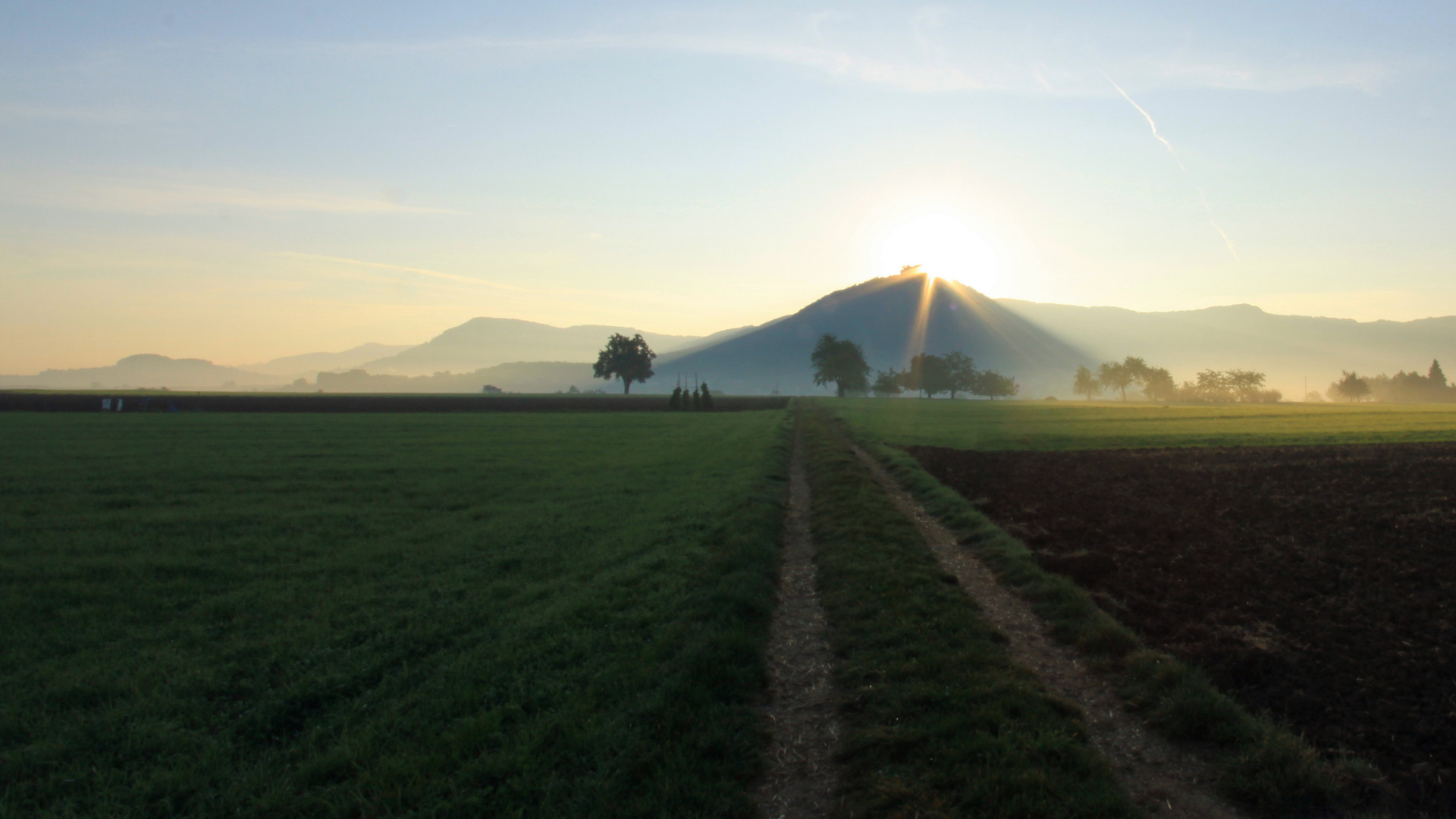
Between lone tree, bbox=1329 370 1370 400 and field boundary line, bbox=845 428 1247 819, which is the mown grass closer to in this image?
field boundary line, bbox=845 428 1247 819

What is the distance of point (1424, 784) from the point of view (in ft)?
17.3

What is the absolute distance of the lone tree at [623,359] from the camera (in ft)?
497

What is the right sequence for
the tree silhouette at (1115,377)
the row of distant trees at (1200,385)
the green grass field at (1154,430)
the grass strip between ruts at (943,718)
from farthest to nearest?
1. the tree silhouette at (1115,377)
2. the row of distant trees at (1200,385)
3. the green grass field at (1154,430)
4. the grass strip between ruts at (943,718)

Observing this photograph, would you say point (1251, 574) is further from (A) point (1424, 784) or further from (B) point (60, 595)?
(B) point (60, 595)

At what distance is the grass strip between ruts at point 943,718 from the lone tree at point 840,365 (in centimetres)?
15964

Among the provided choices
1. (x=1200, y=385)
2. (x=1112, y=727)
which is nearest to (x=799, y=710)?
(x=1112, y=727)

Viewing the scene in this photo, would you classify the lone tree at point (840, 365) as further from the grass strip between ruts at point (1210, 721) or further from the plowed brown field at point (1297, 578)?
the grass strip between ruts at point (1210, 721)

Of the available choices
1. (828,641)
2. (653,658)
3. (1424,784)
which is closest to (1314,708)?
(1424,784)

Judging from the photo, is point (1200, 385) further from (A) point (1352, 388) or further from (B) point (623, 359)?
(B) point (623, 359)

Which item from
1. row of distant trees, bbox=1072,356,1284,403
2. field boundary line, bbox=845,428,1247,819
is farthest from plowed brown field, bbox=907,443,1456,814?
row of distant trees, bbox=1072,356,1284,403

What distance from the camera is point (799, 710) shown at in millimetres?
6742

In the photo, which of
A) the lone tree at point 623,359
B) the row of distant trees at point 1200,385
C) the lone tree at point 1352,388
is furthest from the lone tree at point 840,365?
the lone tree at point 1352,388

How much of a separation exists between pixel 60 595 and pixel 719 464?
19709 millimetres

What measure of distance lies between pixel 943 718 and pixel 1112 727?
155cm
